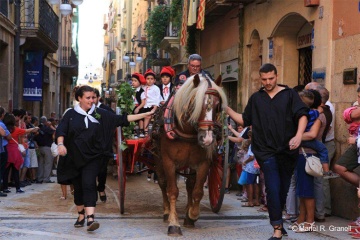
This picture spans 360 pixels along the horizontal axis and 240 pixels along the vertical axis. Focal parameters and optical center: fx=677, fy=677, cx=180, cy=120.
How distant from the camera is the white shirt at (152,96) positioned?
10719 mm

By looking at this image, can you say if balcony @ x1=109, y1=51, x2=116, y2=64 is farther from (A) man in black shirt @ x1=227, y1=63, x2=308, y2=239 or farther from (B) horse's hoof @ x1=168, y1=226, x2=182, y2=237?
(A) man in black shirt @ x1=227, y1=63, x2=308, y2=239

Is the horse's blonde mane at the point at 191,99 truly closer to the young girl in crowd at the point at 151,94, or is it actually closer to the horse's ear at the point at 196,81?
the horse's ear at the point at 196,81

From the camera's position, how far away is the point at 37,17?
80.6 ft

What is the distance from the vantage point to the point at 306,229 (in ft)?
27.6

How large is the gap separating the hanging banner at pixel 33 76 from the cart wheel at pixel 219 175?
16.0 m

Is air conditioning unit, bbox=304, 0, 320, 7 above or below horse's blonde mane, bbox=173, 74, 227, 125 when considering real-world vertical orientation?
above

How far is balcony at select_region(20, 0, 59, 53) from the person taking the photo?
22859 millimetres

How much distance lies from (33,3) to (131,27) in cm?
3039

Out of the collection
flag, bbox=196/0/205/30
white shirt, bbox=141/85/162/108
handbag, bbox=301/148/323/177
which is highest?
flag, bbox=196/0/205/30

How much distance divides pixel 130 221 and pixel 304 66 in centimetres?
626

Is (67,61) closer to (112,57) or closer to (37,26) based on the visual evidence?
(37,26)

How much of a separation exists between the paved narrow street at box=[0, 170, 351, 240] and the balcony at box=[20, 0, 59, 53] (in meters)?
11.5

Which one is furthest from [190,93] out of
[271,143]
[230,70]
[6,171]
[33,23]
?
[33,23]

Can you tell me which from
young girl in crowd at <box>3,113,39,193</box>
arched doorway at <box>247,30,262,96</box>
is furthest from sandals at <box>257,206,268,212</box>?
arched doorway at <box>247,30,262,96</box>
